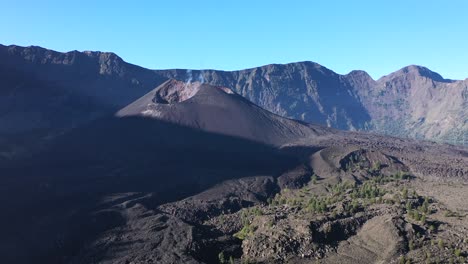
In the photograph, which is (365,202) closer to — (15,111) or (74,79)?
(15,111)

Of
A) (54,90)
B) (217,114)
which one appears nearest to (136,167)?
(217,114)

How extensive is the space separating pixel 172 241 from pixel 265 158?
155 ft

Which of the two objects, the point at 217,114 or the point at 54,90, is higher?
the point at 54,90

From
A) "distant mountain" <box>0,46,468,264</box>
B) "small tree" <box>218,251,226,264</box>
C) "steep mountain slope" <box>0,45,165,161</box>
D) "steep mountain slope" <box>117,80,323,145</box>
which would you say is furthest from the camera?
"steep mountain slope" <box>0,45,165,161</box>

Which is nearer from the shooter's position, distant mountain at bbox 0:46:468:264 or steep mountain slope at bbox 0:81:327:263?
distant mountain at bbox 0:46:468:264

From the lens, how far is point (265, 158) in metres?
98.5

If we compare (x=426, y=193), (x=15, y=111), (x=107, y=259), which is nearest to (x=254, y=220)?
(x=107, y=259)

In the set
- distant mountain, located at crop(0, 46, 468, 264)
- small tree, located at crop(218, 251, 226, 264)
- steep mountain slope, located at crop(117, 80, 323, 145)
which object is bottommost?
small tree, located at crop(218, 251, 226, 264)

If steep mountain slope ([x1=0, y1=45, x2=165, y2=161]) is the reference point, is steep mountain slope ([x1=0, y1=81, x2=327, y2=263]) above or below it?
below

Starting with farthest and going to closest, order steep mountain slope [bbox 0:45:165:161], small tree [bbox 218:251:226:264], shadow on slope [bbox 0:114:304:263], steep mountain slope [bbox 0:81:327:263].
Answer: steep mountain slope [bbox 0:45:165:161] → steep mountain slope [bbox 0:81:327:263] → shadow on slope [bbox 0:114:304:263] → small tree [bbox 218:251:226:264]

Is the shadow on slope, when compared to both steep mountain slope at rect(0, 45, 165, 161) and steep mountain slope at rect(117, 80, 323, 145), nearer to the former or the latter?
steep mountain slope at rect(117, 80, 323, 145)

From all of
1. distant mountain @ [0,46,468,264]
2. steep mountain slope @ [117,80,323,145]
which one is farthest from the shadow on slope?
steep mountain slope @ [117,80,323,145]

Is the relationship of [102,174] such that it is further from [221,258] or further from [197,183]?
[221,258]

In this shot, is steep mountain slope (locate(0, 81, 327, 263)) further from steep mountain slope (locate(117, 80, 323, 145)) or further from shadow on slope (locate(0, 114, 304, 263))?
steep mountain slope (locate(117, 80, 323, 145))
